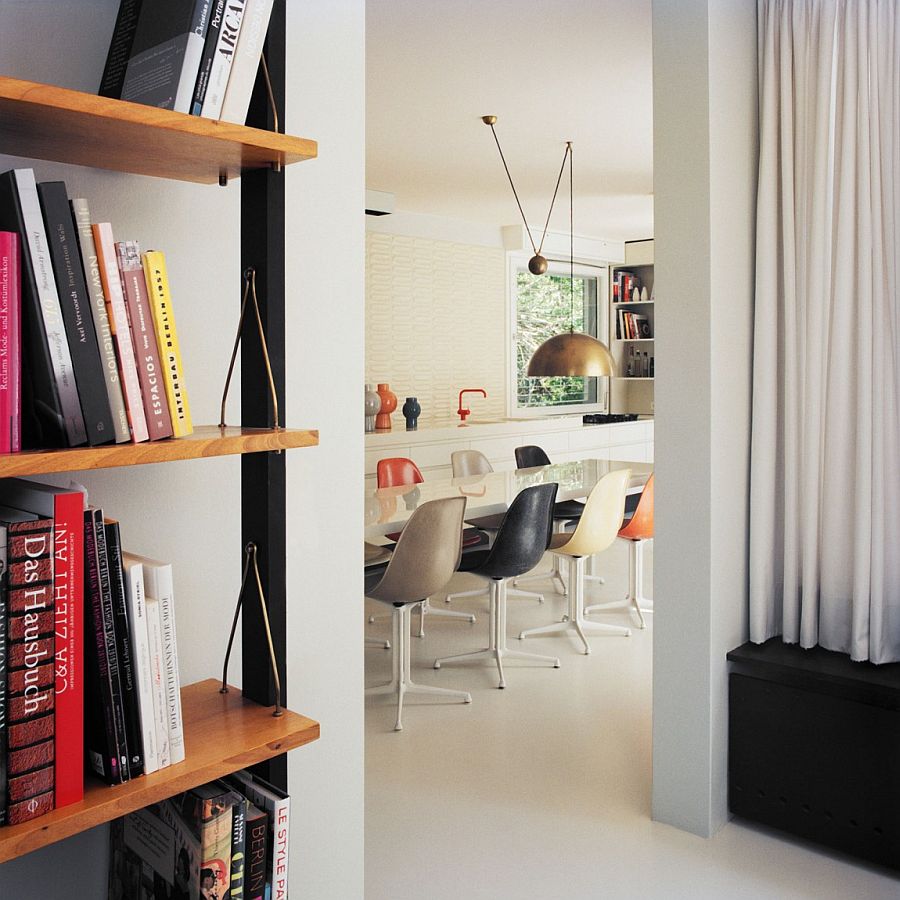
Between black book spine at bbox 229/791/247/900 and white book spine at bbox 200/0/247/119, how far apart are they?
842 millimetres

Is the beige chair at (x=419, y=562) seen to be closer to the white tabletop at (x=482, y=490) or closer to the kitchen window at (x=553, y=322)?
the white tabletop at (x=482, y=490)

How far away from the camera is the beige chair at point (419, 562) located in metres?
3.58

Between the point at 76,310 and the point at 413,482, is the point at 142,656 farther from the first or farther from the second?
the point at 413,482

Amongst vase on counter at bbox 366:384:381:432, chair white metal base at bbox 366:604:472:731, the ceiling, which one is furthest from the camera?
vase on counter at bbox 366:384:381:432

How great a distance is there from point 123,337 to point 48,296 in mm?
91

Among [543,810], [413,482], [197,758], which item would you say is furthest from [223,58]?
[413,482]

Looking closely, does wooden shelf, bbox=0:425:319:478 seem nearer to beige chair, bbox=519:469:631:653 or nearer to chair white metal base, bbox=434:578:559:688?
chair white metal base, bbox=434:578:559:688

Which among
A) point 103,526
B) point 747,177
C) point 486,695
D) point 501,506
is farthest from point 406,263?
A: point 103,526

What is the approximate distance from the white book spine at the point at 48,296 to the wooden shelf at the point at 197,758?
0.40 metres

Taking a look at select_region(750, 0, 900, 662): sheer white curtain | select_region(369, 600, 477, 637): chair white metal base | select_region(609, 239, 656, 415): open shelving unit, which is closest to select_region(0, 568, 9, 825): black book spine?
select_region(750, 0, 900, 662): sheer white curtain

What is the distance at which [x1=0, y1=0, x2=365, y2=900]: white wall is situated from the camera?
1.29 metres

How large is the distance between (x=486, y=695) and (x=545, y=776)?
842mm

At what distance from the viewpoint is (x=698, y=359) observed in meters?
2.64

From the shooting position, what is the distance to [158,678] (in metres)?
1.07
